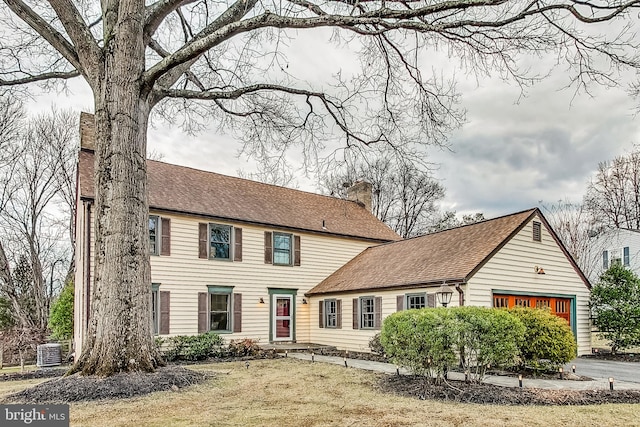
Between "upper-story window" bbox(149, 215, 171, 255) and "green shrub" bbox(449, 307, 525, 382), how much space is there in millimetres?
9449

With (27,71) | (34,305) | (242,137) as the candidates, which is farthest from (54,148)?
(242,137)

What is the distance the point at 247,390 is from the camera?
8133mm

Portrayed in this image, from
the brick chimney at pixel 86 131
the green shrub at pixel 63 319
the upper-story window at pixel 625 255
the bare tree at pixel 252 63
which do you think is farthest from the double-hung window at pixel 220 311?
the upper-story window at pixel 625 255

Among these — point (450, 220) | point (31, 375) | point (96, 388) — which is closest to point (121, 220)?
point (96, 388)

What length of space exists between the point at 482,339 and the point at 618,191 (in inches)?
1158

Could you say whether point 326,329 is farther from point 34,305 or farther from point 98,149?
point 34,305

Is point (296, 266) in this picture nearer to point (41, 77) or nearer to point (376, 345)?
point (376, 345)

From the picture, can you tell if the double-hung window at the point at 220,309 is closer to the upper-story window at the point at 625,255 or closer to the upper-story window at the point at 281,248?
the upper-story window at the point at 281,248

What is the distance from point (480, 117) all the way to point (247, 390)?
1019cm

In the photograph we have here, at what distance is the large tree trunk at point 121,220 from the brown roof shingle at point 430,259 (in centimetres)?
745

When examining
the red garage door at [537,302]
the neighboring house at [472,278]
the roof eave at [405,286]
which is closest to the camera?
the roof eave at [405,286]

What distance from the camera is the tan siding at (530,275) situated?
11.9 m

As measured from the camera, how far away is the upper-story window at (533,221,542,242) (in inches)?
518

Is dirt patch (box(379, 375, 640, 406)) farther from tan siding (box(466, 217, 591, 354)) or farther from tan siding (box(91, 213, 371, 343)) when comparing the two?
tan siding (box(91, 213, 371, 343))
